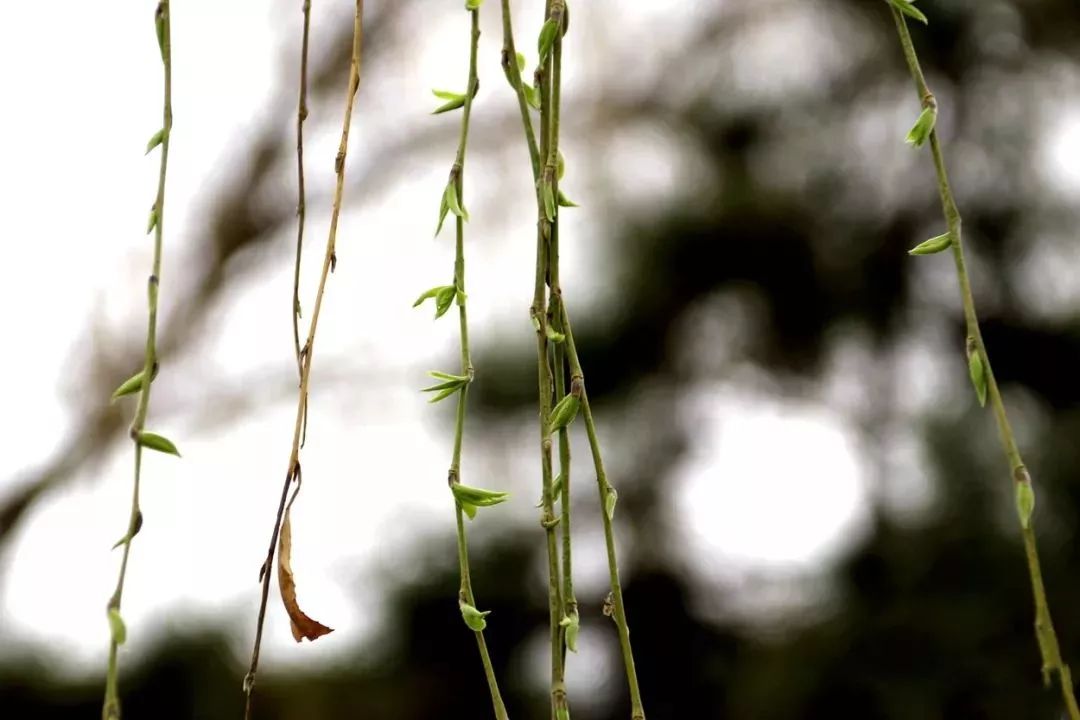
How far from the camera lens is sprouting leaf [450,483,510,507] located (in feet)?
0.89

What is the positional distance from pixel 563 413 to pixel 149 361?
9 cm

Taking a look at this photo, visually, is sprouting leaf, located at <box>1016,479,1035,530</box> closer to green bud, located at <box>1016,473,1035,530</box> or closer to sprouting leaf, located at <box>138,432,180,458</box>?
green bud, located at <box>1016,473,1035,530</box>

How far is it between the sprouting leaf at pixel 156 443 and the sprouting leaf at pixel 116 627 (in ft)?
0.10

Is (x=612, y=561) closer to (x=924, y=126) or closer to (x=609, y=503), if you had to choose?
(x=609, y=503)

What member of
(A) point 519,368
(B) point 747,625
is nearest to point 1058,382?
(B) point 747,625

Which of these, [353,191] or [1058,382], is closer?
[1058,382]

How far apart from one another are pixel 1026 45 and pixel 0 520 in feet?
4.70

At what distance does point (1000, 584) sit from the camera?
1213mm

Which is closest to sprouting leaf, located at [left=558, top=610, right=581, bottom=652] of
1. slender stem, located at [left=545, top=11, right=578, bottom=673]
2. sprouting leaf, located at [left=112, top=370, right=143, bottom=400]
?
slender stem, located at [left=545, top=11, right=578, bottom=673]

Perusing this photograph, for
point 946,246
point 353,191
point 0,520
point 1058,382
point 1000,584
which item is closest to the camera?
point 946,246

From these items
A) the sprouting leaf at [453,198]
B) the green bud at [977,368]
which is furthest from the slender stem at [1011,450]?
the sprouting leaf at [453,198]

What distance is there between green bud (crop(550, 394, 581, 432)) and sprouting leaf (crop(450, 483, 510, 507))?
0.03m

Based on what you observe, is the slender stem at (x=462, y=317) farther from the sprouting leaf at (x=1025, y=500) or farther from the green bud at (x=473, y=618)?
the sprouting leaf at (x=1025, y=500)

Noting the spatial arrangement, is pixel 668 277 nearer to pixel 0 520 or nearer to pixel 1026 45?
pixel 1026 45
